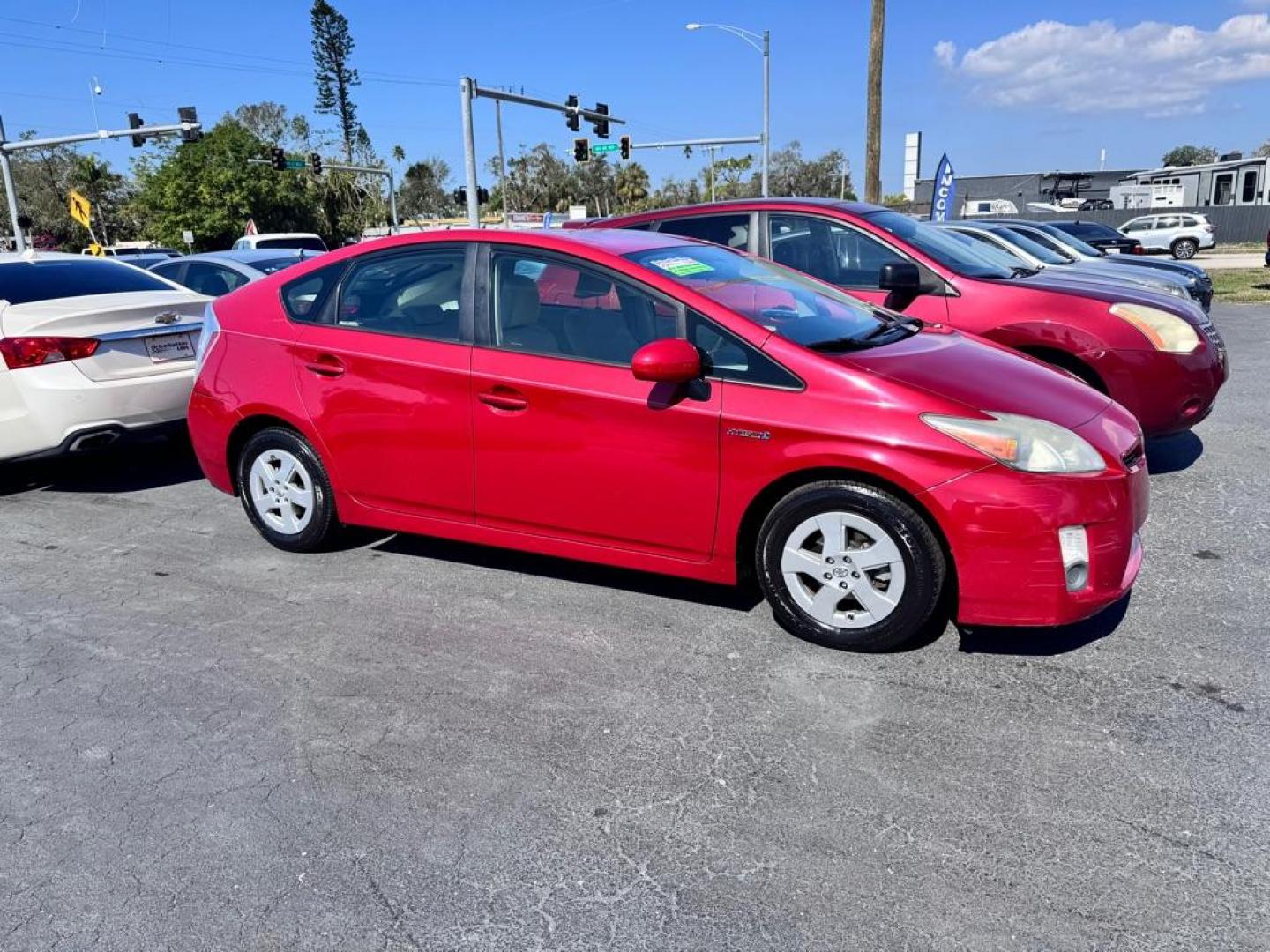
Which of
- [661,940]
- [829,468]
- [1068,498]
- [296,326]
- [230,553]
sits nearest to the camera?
[661,940]

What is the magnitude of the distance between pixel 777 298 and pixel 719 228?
2602 millimetres

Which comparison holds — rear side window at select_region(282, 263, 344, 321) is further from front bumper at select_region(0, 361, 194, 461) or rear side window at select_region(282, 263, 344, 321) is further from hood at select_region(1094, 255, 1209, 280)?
hood at select_region(1094, 255, 1209, 280)

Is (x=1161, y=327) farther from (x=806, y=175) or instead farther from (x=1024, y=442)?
(x=806, y=175)

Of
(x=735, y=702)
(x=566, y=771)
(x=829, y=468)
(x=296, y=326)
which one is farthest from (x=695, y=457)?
(x=296, y=326)

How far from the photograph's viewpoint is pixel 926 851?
2652 millimetres

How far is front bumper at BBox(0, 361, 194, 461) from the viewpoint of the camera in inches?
236

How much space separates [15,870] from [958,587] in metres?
3.11

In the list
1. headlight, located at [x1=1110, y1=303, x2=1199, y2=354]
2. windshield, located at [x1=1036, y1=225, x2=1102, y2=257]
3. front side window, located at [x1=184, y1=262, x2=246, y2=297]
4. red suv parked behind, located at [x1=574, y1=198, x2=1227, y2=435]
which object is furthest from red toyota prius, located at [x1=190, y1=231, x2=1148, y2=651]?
windshield, located at [x1=1036, y1=225, x2=1102, y2=257]

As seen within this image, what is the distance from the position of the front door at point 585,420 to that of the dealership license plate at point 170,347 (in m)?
3.21

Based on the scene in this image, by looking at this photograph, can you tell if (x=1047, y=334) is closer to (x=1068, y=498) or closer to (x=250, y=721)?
(x=1068, y=498)

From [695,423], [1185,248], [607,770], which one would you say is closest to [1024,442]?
[695,423]

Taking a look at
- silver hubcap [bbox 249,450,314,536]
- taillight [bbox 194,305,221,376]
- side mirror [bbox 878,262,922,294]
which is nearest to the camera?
silver hubcap [bbox 249,450,314,536]

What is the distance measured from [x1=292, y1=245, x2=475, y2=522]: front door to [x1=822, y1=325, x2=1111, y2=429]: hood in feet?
5.69

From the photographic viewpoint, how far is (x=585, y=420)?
4.04m
